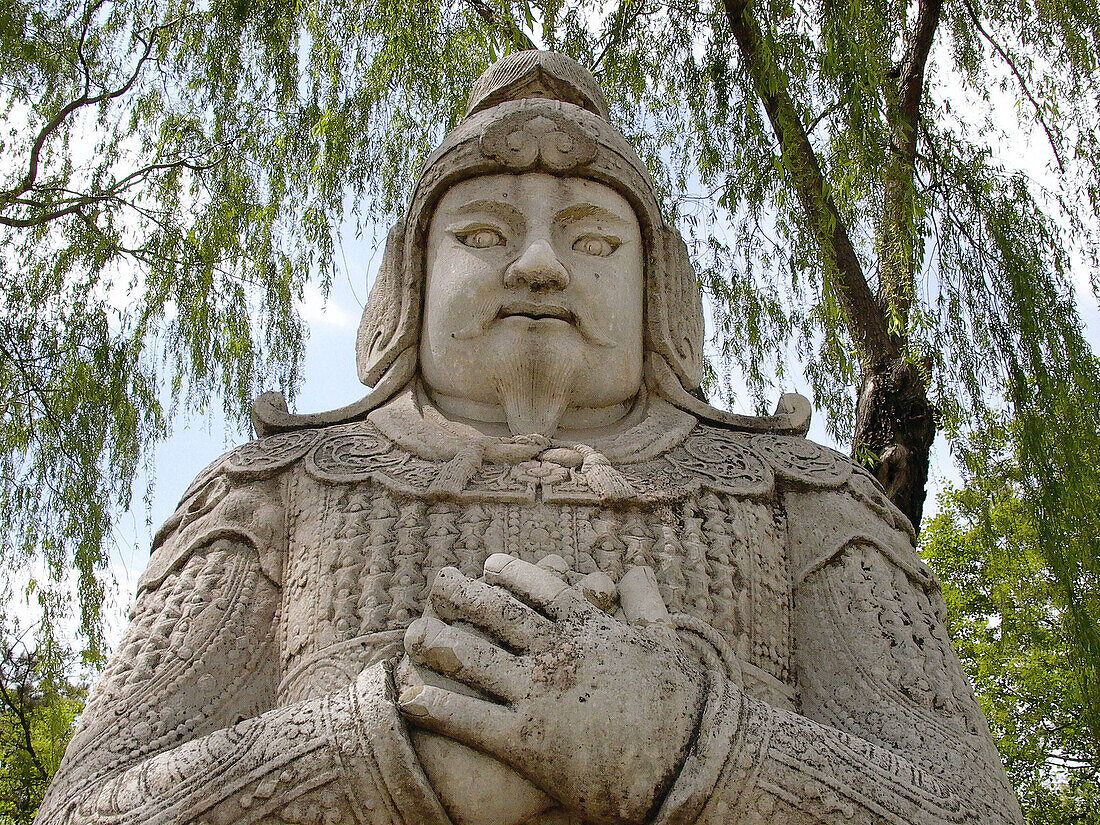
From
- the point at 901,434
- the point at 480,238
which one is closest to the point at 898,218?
the point at 901,434

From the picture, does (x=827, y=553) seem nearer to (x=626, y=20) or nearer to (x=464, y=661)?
(x=464, y=661)

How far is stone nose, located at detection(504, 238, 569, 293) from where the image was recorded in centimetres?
364

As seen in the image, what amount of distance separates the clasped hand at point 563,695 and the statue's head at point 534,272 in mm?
1219

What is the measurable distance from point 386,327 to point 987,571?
9.34 meters

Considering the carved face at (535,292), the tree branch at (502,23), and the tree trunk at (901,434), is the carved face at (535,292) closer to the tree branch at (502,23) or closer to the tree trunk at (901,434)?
the tree trunk at (901,434)

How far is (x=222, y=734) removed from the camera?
274 cm

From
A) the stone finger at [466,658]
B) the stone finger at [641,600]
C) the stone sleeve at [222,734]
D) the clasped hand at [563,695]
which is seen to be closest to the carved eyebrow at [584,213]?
the stone finger at [641,600]

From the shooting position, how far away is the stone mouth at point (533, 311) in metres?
3.70

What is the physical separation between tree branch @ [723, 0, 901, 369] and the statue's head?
207 cm

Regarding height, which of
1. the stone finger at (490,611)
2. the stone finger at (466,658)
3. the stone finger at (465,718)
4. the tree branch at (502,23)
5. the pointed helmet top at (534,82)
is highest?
the tree branch at (502,23)

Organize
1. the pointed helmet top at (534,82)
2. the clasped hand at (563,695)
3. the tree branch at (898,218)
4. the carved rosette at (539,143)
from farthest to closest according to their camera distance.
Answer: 1. the tree branch at (898,218)
2. the pointed helmet top at (534,82)
3. the carved rosette at (539,143)
4. the clasped hand at (563,695)

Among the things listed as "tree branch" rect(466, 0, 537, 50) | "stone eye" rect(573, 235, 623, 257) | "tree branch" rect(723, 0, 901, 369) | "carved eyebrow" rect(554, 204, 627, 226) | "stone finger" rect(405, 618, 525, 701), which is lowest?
"stone finger" rect(405, 618, 525, 701)

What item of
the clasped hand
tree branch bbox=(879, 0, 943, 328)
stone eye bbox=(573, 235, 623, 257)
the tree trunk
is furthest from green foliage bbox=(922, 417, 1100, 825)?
the clasped hand

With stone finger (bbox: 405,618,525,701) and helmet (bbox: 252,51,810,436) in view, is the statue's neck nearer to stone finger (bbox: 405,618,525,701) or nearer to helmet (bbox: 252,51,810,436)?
helmet (bbox: 252,51,810,436)
